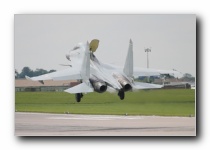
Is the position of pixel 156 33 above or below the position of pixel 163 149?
above

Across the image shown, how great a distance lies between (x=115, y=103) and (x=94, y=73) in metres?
0.35

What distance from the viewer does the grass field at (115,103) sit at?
9.99m

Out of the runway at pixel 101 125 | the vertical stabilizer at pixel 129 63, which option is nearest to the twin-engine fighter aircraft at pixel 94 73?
the vertical stabilizer at pixel 129 63

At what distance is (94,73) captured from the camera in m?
10.0

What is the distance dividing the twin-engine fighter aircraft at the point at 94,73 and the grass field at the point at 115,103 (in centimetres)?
6

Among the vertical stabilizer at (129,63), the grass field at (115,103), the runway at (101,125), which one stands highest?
the vertical stabilizer at (129,63)

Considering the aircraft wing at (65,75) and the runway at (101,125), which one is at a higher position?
the aircraft wing at (65,75)

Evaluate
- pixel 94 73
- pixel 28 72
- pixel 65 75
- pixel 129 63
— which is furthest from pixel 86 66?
pixel 28 72

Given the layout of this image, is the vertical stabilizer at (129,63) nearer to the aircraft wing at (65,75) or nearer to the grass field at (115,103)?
the grass field at (115,103)

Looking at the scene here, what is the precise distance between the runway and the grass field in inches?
2.3

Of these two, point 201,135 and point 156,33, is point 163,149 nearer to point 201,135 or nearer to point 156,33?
point 201,135
